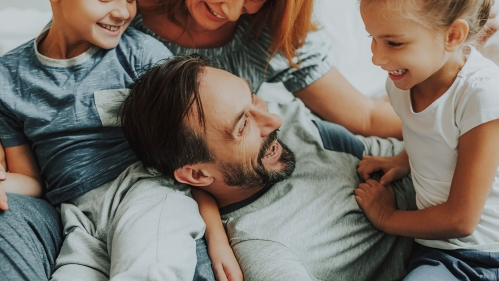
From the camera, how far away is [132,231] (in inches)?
42.3

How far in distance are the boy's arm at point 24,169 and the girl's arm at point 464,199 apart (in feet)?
2.88

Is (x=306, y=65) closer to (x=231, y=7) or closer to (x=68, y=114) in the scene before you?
(x=231, y=7)

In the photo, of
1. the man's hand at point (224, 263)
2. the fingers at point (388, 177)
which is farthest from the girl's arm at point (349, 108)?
the man's hand at point (224, 263)

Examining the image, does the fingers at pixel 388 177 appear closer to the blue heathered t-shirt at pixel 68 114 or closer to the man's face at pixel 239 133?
the man's face at pixel 239 133

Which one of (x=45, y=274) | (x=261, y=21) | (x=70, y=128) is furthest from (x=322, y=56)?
(x=45, y=274)

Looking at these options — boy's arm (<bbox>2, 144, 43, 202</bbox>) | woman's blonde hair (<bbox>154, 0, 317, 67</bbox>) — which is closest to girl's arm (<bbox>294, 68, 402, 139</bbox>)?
woman's blonde hair (<bbox>154, 0, 317, 67</bbox>)

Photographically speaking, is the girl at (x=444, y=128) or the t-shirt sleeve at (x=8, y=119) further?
the t-shirt sleeve at (x=8, y=119)

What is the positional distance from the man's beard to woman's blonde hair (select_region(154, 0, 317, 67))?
0.30m

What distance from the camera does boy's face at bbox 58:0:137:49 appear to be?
3.99 feet

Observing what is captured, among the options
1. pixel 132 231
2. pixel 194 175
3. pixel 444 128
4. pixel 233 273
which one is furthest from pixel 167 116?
pixel 444 128

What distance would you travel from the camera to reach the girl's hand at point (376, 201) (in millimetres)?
1249

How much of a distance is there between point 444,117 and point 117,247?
28.4 inches

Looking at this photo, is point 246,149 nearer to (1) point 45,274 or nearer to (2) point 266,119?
(2) point 266,119

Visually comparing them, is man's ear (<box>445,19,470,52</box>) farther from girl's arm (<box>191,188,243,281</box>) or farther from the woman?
girl's arm (<box>191,188,243,281</box>)
